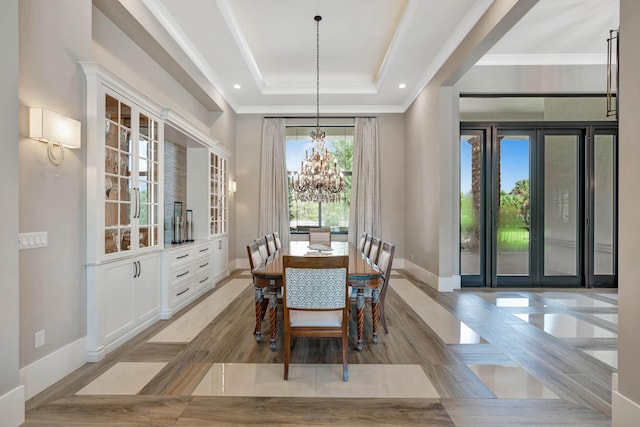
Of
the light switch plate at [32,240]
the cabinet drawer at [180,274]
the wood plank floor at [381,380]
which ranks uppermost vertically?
the light switch plate at [32,240]

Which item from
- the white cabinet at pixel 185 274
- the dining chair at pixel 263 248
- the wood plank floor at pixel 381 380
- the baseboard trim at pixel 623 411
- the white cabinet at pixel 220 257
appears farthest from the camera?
the white cabinet at pixel 220 257

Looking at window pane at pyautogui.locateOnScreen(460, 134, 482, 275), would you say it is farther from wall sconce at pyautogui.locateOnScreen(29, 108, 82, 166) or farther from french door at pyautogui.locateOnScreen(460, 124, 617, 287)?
wall sconce at pyautogui.locateOnScreen(29, 108, 82, 166)

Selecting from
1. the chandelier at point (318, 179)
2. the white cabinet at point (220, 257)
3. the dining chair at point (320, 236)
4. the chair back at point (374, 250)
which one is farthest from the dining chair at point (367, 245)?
the white cabinet at point (220, 257)

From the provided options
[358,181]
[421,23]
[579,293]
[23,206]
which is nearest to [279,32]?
[421,23]

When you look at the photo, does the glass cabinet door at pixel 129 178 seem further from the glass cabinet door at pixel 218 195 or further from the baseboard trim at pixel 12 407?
the glass cabinet door at pixel 218 195

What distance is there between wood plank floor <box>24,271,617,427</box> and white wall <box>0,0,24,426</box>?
0.71ft

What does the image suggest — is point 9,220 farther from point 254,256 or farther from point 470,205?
point 470,205

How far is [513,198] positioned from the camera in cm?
523

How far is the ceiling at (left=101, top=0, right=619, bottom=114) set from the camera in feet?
12.2

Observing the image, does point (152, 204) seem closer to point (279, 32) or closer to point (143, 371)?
point (143, 371)

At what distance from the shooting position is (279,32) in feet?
15.1

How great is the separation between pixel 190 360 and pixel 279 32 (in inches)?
168

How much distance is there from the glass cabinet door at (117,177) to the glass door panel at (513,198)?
16.9ft

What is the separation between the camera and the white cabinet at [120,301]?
263cm
